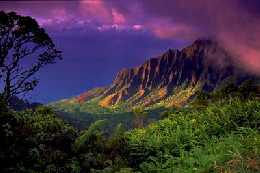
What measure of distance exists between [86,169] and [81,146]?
40.1 inches

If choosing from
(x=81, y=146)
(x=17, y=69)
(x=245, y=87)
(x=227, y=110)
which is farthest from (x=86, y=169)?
(x=245, y=87)

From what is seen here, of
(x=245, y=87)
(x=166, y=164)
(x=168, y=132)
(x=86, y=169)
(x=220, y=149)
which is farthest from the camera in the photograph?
(x=245, y=87)

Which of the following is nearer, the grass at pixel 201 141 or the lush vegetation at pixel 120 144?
the grass at pixel 201 141

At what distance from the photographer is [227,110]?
15.4 m

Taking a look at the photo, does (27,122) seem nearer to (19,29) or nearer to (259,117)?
(259,117)

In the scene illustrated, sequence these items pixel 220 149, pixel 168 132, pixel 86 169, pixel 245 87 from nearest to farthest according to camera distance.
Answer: pixel 220 149 → pixel 86 169 → pixel 168 132 → pixel 245 87

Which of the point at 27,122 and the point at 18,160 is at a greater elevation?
the point at 27,122

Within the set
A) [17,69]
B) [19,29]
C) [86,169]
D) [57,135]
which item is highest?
[19,29]

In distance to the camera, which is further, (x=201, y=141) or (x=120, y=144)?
(x=120, y=144)

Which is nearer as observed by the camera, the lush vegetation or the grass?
the grass

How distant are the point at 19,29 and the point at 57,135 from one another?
51.6 feet

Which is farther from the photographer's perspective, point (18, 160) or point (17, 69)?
point (17, 69)

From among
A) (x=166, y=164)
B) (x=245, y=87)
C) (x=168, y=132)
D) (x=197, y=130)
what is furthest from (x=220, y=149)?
(x=245, y=87)

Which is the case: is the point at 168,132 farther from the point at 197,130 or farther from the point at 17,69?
the point at 17,69
